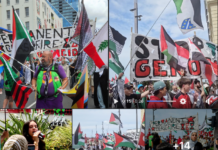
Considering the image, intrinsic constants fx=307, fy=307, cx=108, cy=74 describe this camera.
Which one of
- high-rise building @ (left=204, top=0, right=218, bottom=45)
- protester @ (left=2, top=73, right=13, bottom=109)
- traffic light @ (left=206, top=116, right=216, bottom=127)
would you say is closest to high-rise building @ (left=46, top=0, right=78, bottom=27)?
protester @ (left=2, top=73, right=13, bottom=109)

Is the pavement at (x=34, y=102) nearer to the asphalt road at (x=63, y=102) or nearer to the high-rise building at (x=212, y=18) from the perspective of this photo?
the asphalt road at (x=63, y=102)

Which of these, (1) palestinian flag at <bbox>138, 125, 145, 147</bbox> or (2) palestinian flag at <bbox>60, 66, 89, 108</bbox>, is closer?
(1) palestinian flag at <bbox>138, 125, 145, 147</bbox>

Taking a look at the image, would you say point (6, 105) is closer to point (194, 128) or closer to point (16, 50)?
point (16, 50)

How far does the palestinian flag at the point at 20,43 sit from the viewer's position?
25.6 ft

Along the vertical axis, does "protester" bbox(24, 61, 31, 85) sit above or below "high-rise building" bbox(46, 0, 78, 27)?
below

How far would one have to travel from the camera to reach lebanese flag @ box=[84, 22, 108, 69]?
7.55 m

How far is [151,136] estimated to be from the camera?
7.36 metres

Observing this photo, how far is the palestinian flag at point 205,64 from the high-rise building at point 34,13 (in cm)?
330

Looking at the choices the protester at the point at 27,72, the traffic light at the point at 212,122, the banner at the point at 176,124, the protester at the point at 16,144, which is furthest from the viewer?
the protester at the point at 27,72

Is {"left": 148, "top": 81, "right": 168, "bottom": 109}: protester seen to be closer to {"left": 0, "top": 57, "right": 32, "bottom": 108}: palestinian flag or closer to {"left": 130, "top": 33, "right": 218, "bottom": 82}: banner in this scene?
{"left": 130, "top": 33, "right": 218, "bottom": 82}: banner

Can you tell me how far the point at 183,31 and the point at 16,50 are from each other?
4213mm

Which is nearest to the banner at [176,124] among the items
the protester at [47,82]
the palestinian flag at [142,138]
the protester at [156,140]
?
the protester at [156,140]

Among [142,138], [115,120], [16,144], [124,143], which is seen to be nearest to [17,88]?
[115,120]

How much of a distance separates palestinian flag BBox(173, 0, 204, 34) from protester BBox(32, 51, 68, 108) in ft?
10.4
